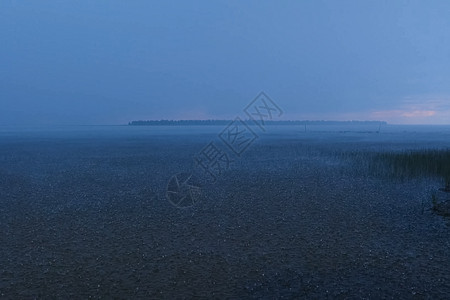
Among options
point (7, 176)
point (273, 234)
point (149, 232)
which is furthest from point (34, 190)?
point (273, 234)

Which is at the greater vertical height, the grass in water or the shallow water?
the grass in water

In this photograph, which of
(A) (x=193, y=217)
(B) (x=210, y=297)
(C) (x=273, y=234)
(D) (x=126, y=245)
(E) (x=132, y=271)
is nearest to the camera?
(B) (x=210, y=297)

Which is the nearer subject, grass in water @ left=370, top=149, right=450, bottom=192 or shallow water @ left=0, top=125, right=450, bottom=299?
shallow water @ left=0, top=125, right=450, bottom=299

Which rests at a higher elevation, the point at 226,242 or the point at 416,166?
the point at 416,166

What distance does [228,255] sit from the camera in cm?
730

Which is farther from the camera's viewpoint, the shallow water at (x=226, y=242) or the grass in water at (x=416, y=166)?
the grass in water at (x=416, y=166)

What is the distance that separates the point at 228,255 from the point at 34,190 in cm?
1064

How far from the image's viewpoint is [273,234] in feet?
28.2

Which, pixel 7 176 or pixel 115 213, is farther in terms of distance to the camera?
pixel 7 176

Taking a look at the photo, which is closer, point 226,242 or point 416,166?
point 226,242

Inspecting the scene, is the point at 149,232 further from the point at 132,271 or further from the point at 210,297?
the point at 210,297

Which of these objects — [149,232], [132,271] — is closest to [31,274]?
[132,271]

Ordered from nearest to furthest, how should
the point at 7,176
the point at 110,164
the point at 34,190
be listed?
the point at 34,190 → the point at 7,176 → the point at 110,164

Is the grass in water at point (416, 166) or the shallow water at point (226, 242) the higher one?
the grass in water at point (416, 166)
